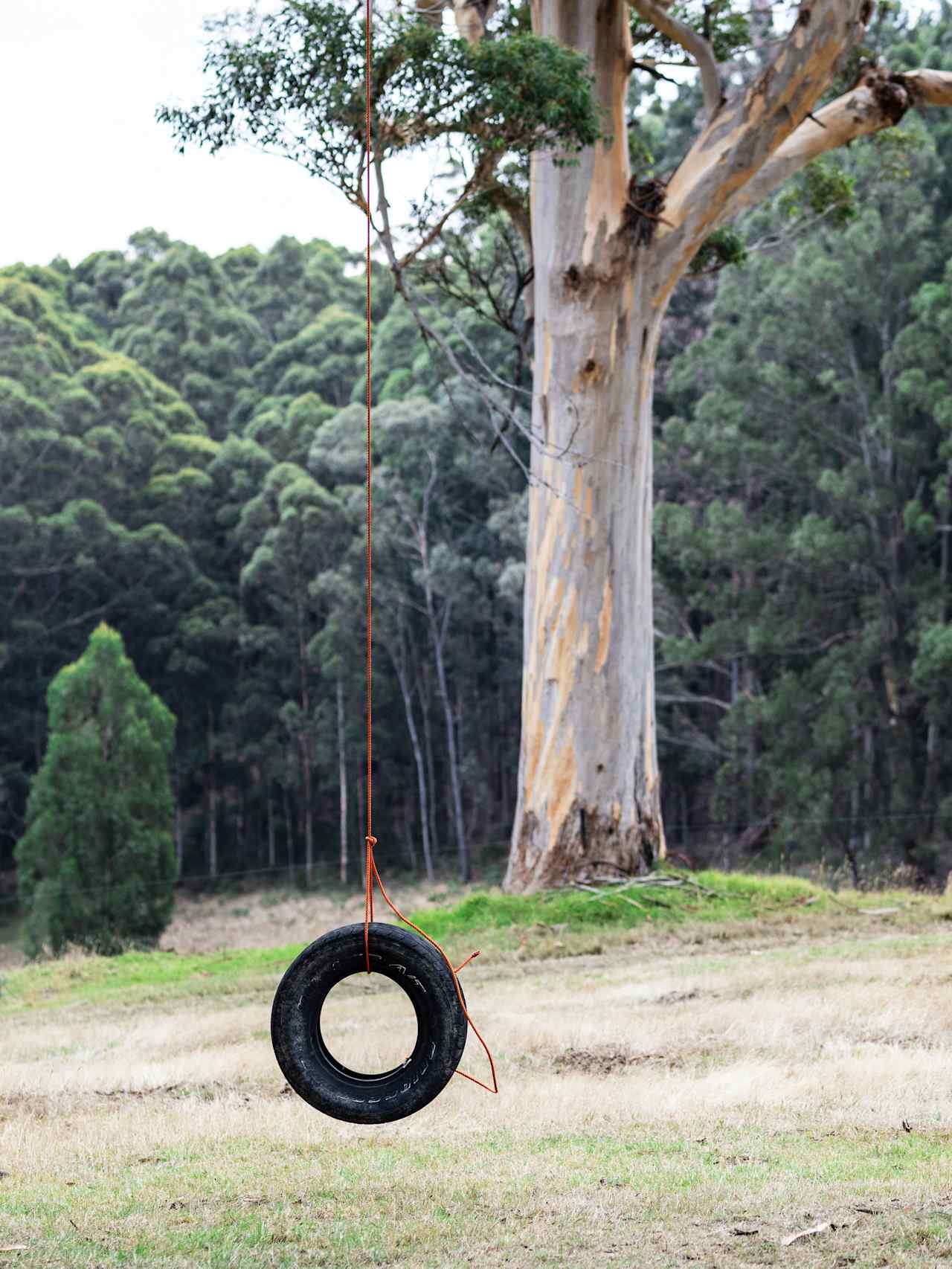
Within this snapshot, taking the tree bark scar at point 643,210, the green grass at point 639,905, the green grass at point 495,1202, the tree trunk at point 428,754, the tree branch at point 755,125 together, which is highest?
the tree branch at point 755,125

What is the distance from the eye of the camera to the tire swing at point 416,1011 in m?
4.02

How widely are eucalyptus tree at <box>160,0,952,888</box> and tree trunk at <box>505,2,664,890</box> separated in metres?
0.01

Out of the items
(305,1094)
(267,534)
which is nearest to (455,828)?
(267,534)

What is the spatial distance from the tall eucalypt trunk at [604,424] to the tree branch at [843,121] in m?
0.24

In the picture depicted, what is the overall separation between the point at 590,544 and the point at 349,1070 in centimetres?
721

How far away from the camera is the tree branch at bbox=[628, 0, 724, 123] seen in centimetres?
1123

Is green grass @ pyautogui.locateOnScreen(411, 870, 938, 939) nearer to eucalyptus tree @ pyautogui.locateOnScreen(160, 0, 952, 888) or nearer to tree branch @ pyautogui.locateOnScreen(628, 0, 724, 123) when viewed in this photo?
eucalyptus tree @ pyautogui.locateOnScreen(160, 0, 952, 888)

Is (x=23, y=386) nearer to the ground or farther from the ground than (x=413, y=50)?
farther from the ground

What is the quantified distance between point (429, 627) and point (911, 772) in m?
11.8

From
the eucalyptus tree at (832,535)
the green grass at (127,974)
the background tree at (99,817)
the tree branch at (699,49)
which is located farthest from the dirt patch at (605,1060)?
the background tree at (99,817)

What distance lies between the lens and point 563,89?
9.70 m

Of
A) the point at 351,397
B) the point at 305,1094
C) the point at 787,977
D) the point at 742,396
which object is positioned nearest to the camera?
the point at 305,1094

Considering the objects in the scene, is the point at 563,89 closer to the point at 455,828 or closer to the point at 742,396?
the point at 742,396

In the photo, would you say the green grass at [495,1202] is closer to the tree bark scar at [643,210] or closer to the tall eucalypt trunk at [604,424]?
the tall eucalypt trunk at [604,424]
